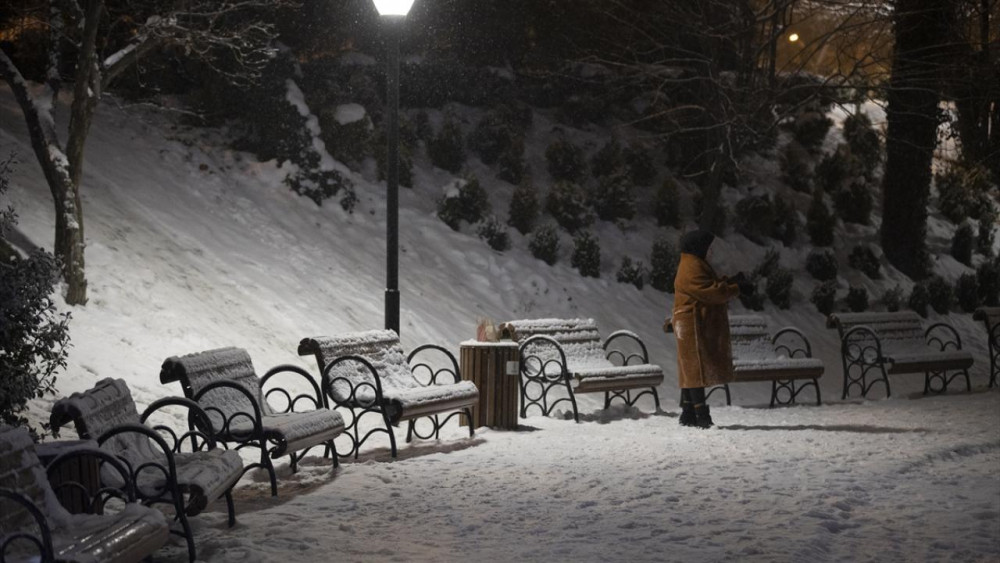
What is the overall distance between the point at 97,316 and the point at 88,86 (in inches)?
87.7

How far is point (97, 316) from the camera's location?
10352 millimetres

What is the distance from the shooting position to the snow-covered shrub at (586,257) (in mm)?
17594

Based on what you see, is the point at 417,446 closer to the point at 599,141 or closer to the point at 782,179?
the point at 599,141

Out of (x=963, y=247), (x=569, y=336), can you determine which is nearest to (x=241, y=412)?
(x=569, y=336)

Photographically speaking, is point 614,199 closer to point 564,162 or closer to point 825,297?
point 564,162

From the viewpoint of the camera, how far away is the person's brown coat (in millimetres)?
9734

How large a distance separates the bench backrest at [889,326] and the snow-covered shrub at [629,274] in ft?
15.8

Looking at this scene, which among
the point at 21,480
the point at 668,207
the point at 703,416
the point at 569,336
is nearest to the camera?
the point at 21,480

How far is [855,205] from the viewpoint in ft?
73.6

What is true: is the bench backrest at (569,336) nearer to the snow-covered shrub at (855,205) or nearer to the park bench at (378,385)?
the park bench at (378,385)

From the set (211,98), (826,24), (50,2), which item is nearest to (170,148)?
(211,98)

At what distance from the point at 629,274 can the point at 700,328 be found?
808 centimetres

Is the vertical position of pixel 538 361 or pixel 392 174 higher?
pixel 392 174

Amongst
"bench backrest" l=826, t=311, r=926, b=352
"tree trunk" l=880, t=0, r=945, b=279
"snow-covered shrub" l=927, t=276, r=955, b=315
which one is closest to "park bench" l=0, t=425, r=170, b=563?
"bench backrest" l=826, t=311, r=926, b=352
